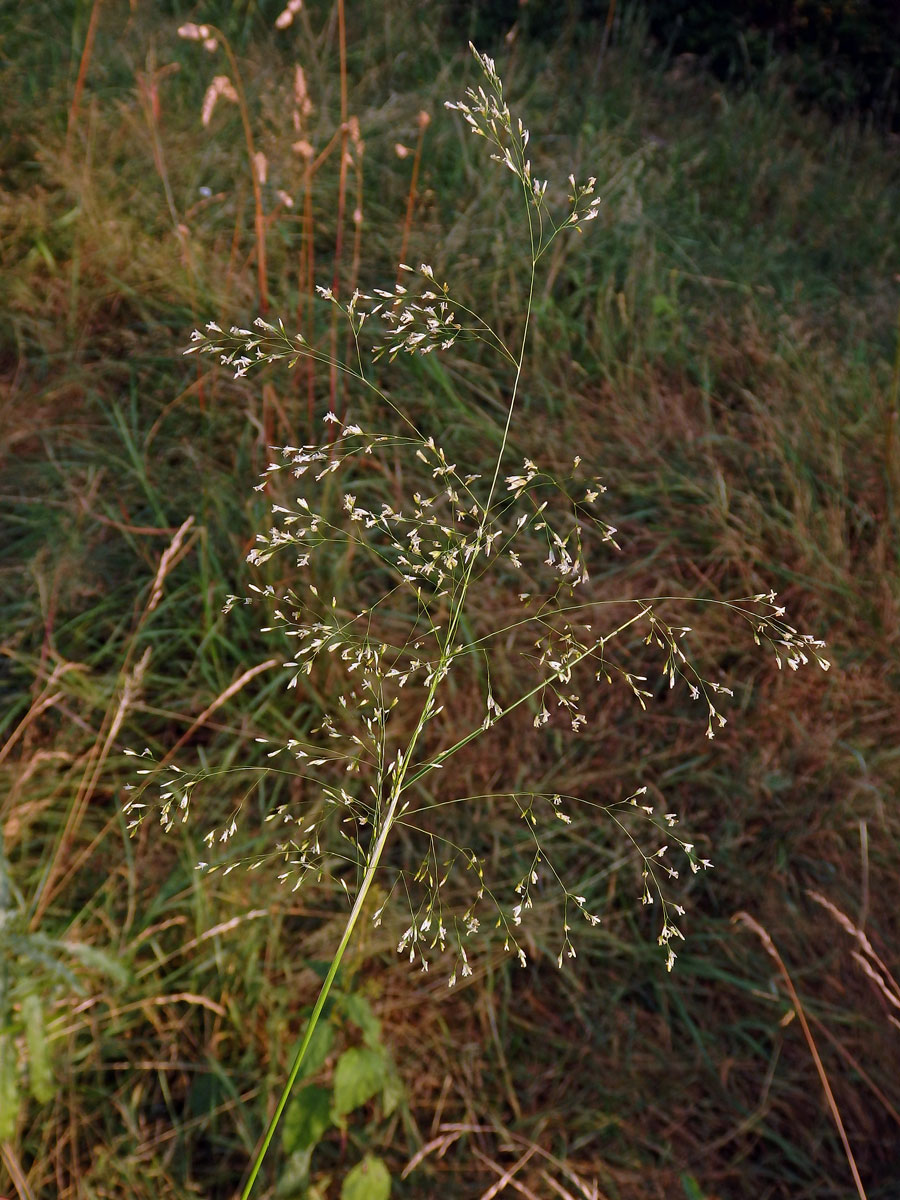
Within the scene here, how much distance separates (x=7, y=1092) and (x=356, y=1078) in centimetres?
47

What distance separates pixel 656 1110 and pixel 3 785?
127 centimetres

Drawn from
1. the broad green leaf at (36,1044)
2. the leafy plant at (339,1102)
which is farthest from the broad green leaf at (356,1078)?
the broad green leaf at (36,1044)

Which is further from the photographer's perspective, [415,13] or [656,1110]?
[415,13]

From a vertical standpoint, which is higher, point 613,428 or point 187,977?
point 613,428

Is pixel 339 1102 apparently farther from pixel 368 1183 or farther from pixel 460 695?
pixel 460 695

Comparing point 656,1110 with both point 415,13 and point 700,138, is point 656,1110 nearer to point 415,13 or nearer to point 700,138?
point 700,138

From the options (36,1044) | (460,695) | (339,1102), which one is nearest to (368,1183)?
(339,1102)

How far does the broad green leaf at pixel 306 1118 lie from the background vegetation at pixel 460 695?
5cm

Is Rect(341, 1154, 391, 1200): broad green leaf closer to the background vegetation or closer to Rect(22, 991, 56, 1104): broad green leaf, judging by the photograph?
the background vegetation

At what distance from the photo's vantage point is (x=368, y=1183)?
1493 millimetres

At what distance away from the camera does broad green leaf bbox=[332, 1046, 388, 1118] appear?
1.51 meters

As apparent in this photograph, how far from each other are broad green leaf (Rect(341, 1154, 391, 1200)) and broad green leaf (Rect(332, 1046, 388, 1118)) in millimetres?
77

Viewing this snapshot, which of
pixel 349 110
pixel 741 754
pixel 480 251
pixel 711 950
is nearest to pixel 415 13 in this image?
pixel 349 110

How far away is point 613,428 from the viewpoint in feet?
8.73
